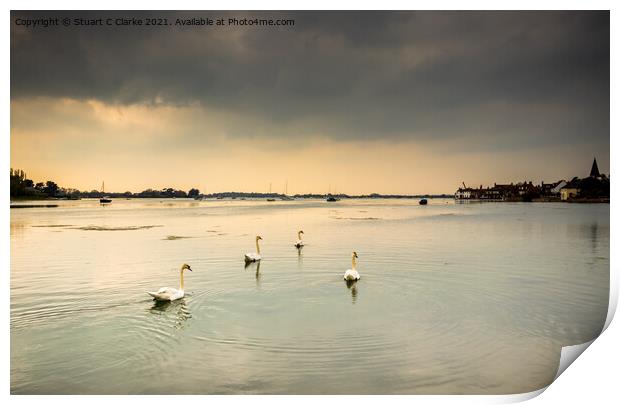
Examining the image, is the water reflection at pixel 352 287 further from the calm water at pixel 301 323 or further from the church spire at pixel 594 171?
the church spire at pixel 594 171

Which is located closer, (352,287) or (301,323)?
(301,323)

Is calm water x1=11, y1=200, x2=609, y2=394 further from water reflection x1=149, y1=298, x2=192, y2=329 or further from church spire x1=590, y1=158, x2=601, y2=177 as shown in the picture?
church spire x1=590, y1=158, x2=601, y2=177

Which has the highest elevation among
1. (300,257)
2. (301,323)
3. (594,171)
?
(594,171)

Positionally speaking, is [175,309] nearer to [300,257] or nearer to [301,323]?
[301,323]

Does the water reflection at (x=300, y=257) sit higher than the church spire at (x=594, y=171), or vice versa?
the church spire at (x=594, y=171)

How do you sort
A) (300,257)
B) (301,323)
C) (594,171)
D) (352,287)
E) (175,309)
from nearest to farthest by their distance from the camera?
(301,323) → (175,309) → (594,171) → (352,287) → (300,257)

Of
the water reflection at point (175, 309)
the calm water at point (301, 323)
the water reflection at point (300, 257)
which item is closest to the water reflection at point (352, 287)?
the calm water at point (301, 323)

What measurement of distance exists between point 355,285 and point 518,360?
2.82 m

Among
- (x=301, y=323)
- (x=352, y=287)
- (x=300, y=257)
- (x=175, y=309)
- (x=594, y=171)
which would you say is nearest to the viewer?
(x=301, y=323)

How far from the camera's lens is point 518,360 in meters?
4.02

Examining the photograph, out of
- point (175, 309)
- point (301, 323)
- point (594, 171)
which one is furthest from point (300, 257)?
point (594, 171)

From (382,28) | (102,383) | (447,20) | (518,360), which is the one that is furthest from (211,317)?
(447,20)

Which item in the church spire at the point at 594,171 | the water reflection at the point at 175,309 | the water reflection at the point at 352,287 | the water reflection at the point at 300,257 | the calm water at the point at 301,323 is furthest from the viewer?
the water reflection at the point at 300,257
